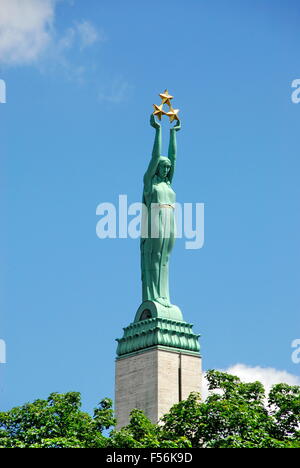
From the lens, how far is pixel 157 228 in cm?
6706

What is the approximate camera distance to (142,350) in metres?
65.0

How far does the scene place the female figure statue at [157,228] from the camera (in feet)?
219

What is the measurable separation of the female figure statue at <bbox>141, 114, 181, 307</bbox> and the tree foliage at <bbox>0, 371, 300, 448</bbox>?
11.5 meters

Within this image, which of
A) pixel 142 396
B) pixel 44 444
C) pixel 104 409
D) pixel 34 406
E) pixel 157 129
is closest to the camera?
pixel 44 444

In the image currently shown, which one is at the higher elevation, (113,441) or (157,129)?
(157,129)

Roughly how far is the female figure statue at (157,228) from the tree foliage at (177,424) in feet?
37.8

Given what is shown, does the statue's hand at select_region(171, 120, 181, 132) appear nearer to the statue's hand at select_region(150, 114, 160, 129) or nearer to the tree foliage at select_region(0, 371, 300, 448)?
the statue's hand at select_region(150, 114, 160, 129)

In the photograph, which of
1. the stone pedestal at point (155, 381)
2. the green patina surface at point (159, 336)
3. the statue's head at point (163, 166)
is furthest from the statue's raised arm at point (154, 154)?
the stone pedestal at point (155, 381)

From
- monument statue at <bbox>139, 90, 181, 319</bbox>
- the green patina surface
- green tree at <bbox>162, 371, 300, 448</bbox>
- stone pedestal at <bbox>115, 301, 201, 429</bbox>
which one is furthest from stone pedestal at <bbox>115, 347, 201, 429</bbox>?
green tree at <bbox>162, 371, 300, 448</bbox>

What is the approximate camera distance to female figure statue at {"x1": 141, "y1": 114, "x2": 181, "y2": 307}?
66812mm

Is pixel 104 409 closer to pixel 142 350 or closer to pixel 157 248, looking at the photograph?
pixel 142 350
